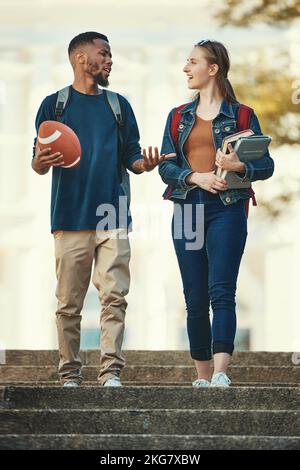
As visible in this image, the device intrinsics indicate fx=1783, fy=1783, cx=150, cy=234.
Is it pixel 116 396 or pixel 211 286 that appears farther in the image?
pixel 211 286

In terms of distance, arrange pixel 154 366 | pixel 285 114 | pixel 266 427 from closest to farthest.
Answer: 1. pixel 266 427
2. pixel 154 366
3. pixel 285 114

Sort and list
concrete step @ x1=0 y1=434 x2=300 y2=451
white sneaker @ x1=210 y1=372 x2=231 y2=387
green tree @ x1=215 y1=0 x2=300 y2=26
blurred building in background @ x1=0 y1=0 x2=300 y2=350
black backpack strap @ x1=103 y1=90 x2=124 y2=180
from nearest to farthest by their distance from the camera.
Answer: concrete step @ x1=0 y1=434 x2=300 y2=451, white sneaker @ x1=210 y1=372 x2=231 y2=387, black backpack strap @ x1=103 y1=90 x2=124 y2=180, green tree @ x1=215 y1=0 x2=300 y2=26, blurred building in background @ x1=0 y1=0 x2=300 y2=350

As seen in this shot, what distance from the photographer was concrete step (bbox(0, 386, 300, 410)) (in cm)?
788

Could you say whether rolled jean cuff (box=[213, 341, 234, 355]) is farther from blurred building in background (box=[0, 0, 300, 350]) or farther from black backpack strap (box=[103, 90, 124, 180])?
blurred building in background (box=[0, 0, 300, 350])

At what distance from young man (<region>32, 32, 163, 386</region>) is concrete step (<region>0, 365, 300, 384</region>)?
100 centimetres

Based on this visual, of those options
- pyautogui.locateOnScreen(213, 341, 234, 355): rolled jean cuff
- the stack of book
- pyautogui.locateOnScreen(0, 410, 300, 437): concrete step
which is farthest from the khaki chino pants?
pyautogui.locateOnScreen(0, 410, 300, 437): concrete step

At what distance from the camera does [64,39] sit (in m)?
37.1

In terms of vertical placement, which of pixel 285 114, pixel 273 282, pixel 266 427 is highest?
pixel 273 282

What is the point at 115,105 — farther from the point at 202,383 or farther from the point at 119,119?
the point at 202,383

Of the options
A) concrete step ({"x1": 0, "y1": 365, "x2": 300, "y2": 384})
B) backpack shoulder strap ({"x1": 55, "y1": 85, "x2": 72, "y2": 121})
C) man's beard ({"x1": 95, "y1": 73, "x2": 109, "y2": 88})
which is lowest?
concrete step ({"x1": 0, "y1": 365, "x2": 300, "y2": 384})

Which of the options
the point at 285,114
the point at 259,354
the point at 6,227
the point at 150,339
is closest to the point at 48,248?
the point at 6,227

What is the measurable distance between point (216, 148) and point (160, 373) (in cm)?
169

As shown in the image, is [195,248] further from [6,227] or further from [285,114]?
[6,227]

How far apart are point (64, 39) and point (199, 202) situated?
28.7 meters
